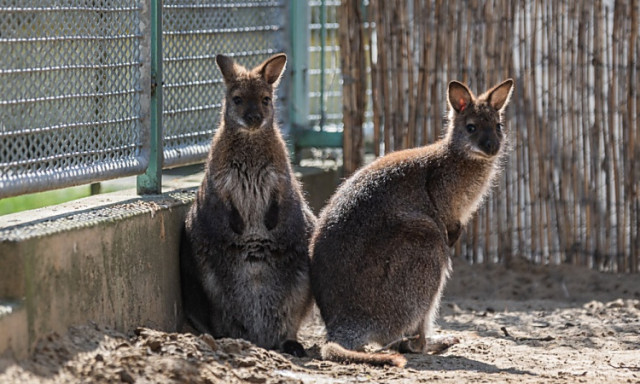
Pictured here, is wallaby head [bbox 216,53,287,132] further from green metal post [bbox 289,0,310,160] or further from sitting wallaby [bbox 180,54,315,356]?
green metal post [bbox 289,0,310,160]

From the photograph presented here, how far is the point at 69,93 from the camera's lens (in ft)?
18.8

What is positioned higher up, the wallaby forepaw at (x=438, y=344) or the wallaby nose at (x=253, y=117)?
the wallaby nose at (x=253, y=117)

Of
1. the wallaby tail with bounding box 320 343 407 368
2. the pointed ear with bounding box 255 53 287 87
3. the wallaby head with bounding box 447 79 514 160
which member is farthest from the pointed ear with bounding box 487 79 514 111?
the wallaby tail with bounding box 320 343 407 368

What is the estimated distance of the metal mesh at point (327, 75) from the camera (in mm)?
8930

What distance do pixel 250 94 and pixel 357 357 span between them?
175cm

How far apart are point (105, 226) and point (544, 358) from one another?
7.98 feet

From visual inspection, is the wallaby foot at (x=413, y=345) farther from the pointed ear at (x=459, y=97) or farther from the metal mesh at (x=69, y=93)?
the metal mesh at (x=69, y=93)

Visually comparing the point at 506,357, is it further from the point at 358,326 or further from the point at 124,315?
the point at 124,315

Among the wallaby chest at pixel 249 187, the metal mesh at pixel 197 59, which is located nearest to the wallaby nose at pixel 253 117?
the wallaby chest at pixel 249 187

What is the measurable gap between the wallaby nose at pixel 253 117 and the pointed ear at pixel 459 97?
116cm

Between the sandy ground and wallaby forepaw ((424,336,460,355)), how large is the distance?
0.18 ft

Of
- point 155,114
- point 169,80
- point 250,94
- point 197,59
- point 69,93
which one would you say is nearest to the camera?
point 69,93

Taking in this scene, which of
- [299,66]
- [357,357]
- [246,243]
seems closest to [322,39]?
[299,66]

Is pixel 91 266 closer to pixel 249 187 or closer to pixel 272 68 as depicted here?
pixel 249 187
